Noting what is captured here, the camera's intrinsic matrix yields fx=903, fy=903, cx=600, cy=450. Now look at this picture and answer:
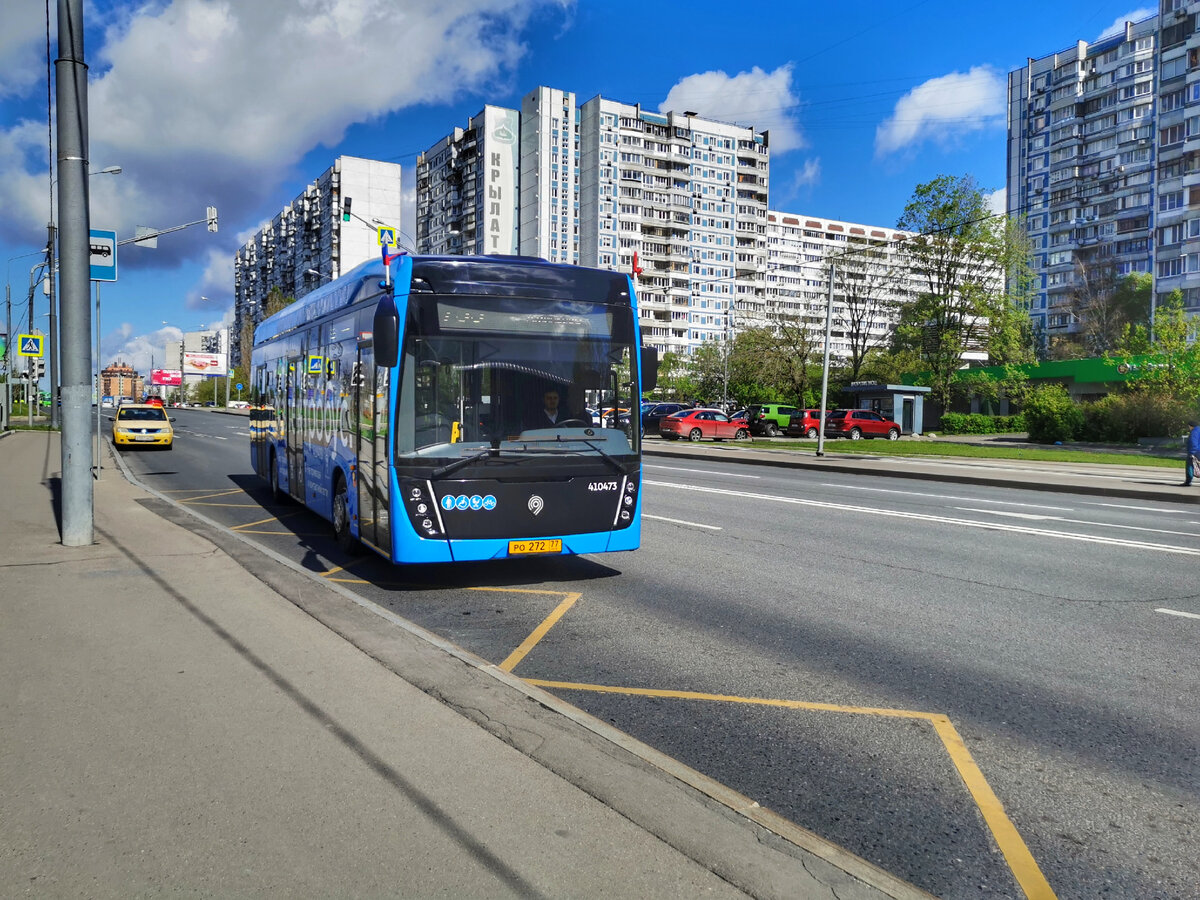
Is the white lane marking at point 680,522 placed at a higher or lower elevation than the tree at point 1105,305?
lower

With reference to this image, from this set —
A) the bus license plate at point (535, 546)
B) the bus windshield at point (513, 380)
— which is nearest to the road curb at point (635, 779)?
the bus license plate at point (535, 546)

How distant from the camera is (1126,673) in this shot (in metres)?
5.64

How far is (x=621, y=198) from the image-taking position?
114688 millimetres

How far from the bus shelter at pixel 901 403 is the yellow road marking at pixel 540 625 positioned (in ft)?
167

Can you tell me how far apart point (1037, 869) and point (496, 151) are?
112m

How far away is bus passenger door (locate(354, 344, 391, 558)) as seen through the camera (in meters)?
7.63

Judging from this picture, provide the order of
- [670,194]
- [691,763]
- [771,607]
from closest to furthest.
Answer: [691,763]
[771,607]
[670,194]

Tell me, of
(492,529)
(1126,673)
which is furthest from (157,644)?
(1126,673)

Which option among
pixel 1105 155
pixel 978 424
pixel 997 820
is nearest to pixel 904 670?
pixel 997 820

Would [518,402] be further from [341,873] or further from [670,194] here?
[670,194]

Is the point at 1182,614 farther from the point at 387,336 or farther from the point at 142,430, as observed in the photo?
the point at 142,430

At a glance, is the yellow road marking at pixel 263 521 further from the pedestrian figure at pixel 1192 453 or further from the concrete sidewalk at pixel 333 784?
the pedestrian figure at pixel 1192 453

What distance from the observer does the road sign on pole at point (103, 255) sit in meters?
10.7

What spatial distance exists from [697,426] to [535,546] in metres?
37.3
